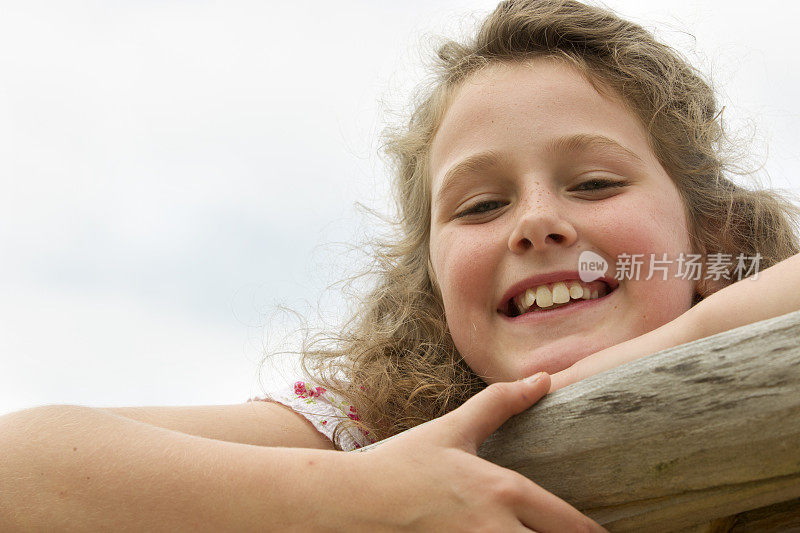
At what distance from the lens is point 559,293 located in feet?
7.03

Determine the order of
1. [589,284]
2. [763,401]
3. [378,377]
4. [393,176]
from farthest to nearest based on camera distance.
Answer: [393,176], [378,377], [589,284], [763,401]

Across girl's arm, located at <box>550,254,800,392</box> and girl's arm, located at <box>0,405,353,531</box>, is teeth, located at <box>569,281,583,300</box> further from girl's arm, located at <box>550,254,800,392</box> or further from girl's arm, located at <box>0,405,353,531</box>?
girl's arm, located at <box>0,405,353,531</box>

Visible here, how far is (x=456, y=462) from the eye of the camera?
4.09 feet

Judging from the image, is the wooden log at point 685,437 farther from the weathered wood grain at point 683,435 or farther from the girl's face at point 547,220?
the girl's face at point 547,220

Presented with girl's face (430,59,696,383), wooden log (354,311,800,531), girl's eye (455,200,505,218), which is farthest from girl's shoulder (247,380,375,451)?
wooden log (354,311,800,531)

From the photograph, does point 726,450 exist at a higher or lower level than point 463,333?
lower

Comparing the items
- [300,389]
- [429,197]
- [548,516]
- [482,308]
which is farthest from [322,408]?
[548,516]

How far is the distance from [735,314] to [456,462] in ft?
2.02

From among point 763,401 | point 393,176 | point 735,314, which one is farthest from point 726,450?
point 393,176

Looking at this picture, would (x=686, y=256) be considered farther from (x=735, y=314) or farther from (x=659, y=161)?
(x=735, y=314)

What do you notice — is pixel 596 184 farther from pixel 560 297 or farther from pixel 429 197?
pixel 429 197

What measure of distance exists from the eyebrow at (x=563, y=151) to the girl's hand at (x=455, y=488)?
108cm

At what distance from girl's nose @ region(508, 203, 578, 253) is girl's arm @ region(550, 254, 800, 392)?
0.57 metres

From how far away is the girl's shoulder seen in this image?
2.32 metres
